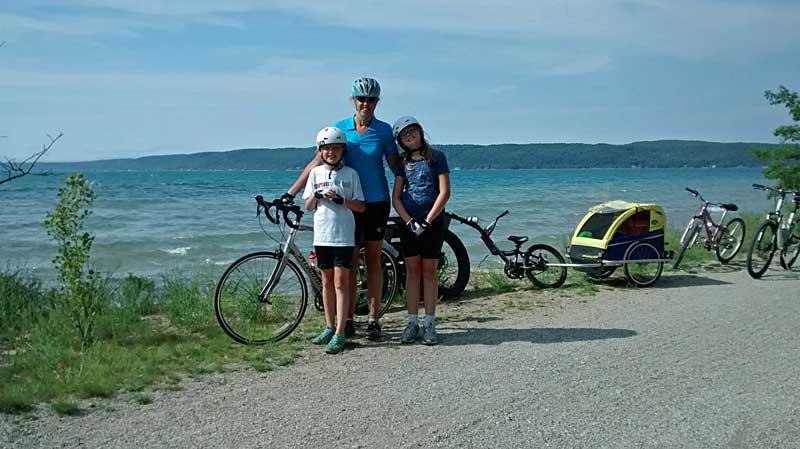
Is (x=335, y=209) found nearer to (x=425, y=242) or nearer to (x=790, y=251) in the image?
(x=425, y=242)

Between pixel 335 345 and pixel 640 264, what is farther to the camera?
pixel 640 264

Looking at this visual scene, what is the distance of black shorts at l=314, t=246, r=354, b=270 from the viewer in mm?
5988

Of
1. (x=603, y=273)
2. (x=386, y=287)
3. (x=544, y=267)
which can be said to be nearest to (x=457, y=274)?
(x=544, y=267)

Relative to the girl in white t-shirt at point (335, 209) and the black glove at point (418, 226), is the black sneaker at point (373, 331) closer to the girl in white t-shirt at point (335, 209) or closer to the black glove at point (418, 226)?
the girl in white t-shirt at point (335, 209)

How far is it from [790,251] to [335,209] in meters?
7.49

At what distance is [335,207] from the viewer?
19.6ft

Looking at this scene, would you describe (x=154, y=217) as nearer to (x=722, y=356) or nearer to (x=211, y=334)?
(x=211, y=334)

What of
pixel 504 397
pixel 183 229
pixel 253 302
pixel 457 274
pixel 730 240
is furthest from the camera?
pixel 183 229

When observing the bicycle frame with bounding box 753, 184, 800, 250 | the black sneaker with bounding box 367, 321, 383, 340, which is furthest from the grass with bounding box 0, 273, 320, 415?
the bicycle frame with bounding box 753, 184, 800, 250

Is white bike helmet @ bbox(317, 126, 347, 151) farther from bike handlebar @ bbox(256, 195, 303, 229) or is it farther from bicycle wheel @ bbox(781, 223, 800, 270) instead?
bicycle wheel @ bbox(781, 223, 800, 270)

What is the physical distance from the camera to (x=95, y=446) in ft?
13.5

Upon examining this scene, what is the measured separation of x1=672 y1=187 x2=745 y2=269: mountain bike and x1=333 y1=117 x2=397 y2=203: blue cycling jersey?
5530mm

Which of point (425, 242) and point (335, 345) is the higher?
point (425, 242)

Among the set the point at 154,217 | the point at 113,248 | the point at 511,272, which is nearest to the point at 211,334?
the point at 511,272
